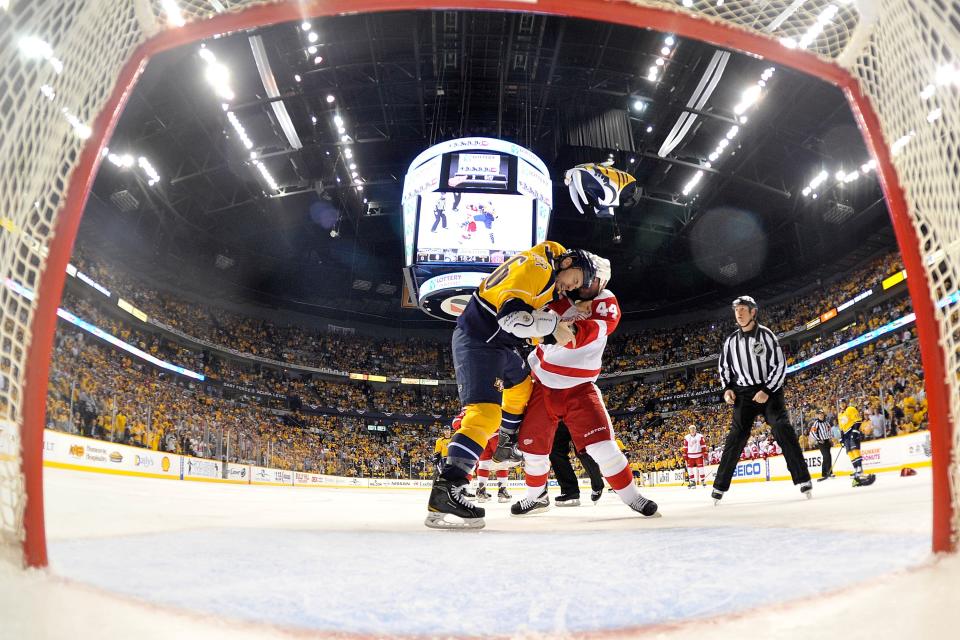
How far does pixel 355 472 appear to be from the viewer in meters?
21.8

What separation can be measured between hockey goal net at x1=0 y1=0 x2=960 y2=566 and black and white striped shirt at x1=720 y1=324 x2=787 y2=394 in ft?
11.9

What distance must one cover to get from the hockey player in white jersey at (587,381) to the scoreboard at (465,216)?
21.6ft

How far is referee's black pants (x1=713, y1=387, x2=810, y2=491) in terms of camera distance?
4.76 metres

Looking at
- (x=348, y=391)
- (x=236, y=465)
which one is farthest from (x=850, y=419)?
(x=348, y=391)

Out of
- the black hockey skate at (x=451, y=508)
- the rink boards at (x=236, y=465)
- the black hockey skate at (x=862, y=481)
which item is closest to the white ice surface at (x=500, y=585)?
the black hockey skate at (x=451, y=508)

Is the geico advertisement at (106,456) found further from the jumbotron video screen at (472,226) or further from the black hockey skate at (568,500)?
the black hockey skate at (568,500)

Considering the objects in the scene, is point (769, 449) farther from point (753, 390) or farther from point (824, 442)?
point (753, 390)

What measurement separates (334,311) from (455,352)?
27.9 metres

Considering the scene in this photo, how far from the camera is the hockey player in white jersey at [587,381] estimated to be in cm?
354

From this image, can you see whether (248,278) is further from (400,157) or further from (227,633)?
(227,633)

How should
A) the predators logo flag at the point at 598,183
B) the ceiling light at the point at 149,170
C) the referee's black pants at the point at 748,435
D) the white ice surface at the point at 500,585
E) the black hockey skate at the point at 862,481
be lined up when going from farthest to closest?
the ceiling light at the point at 149,170 → the predators logo flag at the point at 598,183 → the black hockey skate at the point at 862,481 → the referee's black pants at the point at 748,435 → the white ice surface at the point at 500,585

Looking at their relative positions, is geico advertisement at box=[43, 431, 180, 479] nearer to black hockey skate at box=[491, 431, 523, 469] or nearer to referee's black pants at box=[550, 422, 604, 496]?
black hockey skate at box=[491, 431, 523, 469]

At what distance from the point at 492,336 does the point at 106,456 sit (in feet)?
33.5

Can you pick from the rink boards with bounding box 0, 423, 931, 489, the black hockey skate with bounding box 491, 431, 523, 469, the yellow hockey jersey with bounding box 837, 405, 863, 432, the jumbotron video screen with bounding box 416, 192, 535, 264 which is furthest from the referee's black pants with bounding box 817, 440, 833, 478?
the jumbotron video screen with bounding box 416, 192, 535, 264
